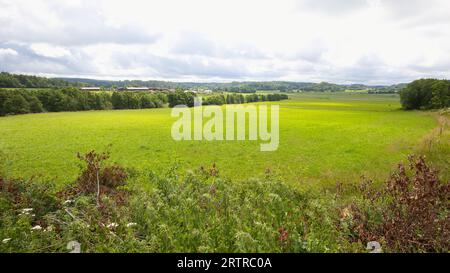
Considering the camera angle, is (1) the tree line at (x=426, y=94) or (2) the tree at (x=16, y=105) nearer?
(2) the tree at (x=16, y=105)

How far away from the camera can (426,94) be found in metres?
76.8

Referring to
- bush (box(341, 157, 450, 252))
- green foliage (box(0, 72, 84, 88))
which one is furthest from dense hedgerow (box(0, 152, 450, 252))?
green foliage (box(0, 72, 84, 88))

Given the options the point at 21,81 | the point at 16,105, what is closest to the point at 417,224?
the point at 16,105

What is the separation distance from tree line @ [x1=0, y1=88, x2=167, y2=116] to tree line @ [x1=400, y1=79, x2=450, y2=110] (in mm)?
75604

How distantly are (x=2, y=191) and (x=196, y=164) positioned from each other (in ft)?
39.7

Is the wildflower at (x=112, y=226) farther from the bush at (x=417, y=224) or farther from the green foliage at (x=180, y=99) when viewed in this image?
the green foliage at (x=180, y=99)

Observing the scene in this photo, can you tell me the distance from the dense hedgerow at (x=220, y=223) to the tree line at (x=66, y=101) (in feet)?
241

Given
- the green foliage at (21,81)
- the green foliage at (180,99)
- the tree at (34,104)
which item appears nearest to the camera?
the tree at (34,104)

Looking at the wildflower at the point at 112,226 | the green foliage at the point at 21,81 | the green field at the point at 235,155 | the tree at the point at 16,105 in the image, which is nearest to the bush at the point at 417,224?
the wildflower at the point at 112,226

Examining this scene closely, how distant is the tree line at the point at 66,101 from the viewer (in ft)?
220

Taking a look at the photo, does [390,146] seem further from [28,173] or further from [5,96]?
[5,96]

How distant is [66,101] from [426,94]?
98.7 metres

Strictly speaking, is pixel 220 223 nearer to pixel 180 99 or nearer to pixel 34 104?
pixel 34 104
